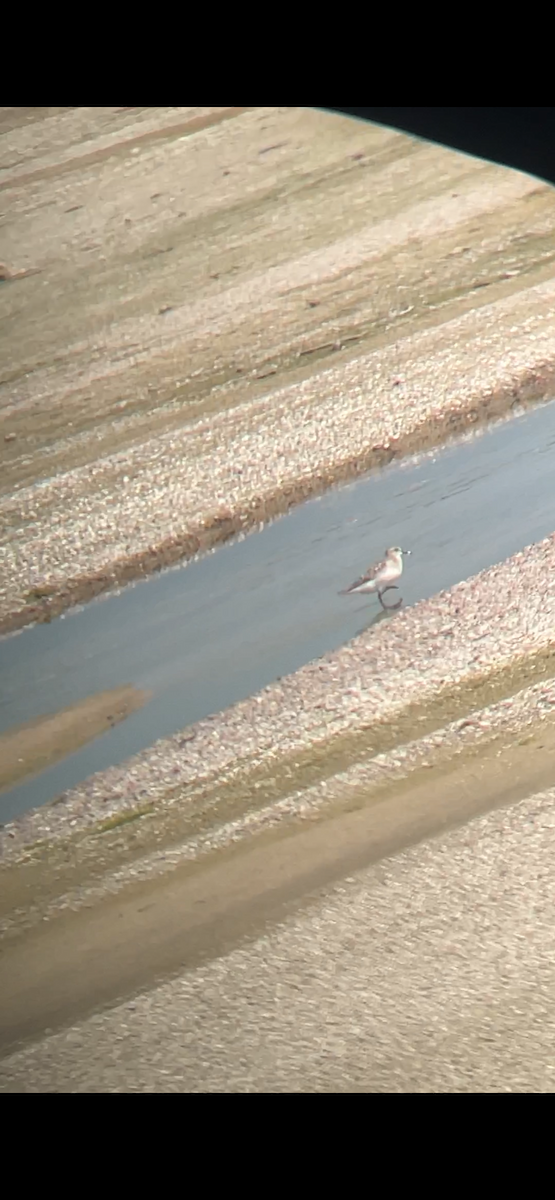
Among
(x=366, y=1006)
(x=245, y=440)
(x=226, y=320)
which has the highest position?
(x=226, y=320)

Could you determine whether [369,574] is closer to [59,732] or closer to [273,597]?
[273,597]

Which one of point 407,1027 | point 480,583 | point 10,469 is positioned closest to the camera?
point 407,1027

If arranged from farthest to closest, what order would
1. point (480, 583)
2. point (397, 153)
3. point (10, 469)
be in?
point (397, 153), point (10, 469), point (480, 583)

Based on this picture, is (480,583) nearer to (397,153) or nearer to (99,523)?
(99,523)

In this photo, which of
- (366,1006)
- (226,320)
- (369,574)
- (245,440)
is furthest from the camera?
(226,320)

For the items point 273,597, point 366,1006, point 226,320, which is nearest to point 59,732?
point 273,597

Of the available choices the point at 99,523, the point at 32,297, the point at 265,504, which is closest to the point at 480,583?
the point at 265,504

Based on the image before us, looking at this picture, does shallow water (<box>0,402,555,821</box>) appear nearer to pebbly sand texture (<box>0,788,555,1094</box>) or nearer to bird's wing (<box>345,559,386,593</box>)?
bird's wing (<box>345,559,386,593</box>)
